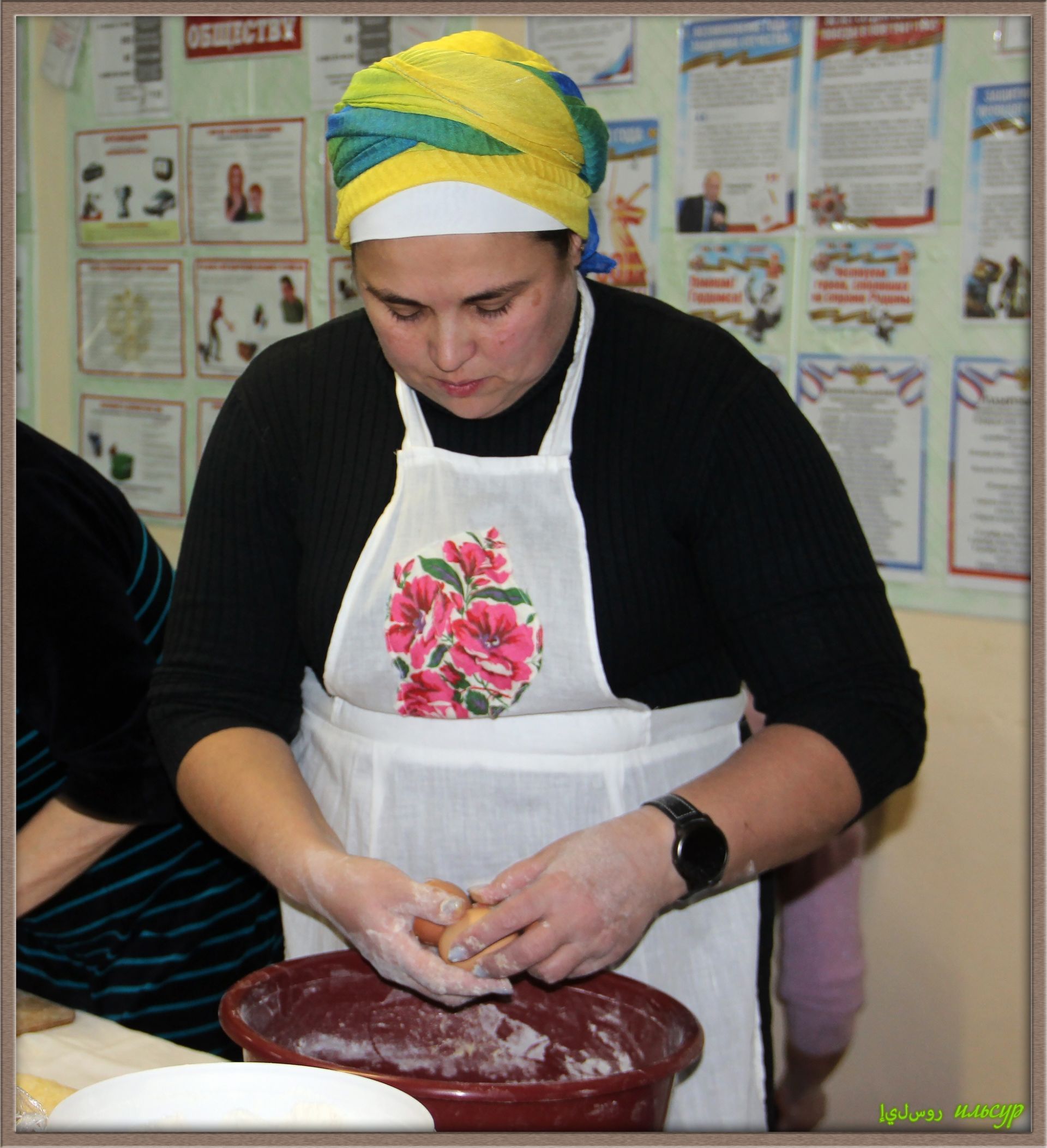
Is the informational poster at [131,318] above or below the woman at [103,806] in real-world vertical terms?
above

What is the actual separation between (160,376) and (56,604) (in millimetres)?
1437

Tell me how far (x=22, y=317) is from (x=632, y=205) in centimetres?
146

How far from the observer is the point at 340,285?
2262 millimetres

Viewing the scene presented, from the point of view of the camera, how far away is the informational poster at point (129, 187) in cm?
248

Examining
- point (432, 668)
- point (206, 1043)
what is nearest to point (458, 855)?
point (432, 668)

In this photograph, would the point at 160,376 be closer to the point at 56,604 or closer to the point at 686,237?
the point at 686,237

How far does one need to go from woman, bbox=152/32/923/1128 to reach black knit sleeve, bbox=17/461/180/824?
0.10m

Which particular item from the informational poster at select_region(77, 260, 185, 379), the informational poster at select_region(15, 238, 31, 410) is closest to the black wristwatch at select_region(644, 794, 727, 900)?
the informational poster at select_region(77, 260, 185, 379)

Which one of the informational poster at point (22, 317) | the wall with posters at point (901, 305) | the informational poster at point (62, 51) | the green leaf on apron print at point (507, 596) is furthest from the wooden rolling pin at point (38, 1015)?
the informational poster at point (62, 51)

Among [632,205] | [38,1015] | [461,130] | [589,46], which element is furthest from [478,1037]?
[589,46]

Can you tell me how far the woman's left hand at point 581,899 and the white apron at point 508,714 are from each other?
16 cm

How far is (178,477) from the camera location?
255cm

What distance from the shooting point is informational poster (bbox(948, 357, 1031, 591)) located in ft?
5.63

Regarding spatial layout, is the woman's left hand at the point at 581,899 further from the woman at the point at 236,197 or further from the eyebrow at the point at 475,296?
the woman at the point at 236,197
